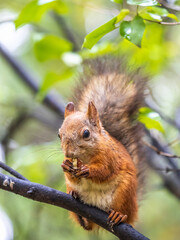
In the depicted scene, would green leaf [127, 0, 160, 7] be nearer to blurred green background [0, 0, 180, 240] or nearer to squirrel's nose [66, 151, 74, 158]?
blurred green background [0, 0, 180, 240]

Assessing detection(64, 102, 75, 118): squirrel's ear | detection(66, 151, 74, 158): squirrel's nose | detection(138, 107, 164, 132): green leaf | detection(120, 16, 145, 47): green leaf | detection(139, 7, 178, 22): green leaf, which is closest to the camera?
A: detection(120, 16, 145, 47): green leaf

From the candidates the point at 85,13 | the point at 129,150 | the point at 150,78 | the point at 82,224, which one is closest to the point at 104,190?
the point at 82,224

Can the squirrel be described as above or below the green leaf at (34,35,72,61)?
below

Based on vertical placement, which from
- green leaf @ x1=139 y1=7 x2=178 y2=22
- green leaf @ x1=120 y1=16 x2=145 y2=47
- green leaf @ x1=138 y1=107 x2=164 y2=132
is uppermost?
green leaf @ x1=139 y1=7 x2=178 y2=22

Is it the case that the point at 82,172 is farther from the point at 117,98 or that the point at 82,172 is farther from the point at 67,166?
the point at 117,98

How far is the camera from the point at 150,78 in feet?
11.1

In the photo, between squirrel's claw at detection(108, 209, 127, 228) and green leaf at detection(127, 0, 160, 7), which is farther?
squirrel's claw at detection(108, 209, 127, 228)

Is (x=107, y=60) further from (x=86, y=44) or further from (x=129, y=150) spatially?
(x=86, y=44)

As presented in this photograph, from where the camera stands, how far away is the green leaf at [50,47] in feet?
10.2

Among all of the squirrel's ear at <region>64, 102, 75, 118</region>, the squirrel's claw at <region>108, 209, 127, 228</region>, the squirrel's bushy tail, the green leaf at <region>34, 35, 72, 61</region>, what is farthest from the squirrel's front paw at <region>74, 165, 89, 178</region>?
the green leaf at <region>34, 35, 72, 61</region>

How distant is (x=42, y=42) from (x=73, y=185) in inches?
50.8

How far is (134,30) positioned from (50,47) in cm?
146

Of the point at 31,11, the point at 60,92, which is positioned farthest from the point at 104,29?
the point at 60,92

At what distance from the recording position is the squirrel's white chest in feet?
8.32
